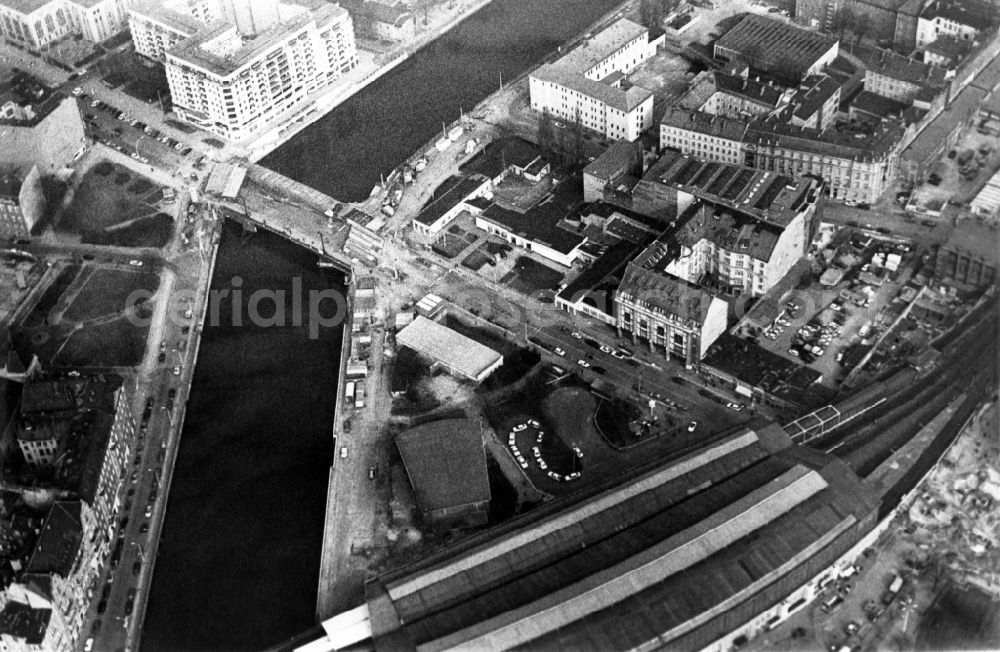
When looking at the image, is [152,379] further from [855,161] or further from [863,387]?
[855,161]

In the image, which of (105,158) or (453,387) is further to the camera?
(105,158)

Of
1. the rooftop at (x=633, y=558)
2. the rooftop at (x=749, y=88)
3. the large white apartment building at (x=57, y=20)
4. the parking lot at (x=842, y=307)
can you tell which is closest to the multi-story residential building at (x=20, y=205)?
the large white apartment building at (x=57, y=20)

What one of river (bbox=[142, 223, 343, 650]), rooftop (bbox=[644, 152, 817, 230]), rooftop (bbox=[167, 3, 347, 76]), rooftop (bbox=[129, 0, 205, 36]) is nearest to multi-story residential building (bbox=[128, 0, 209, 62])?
rooftop (bbox=[129, 0, 205, 36])

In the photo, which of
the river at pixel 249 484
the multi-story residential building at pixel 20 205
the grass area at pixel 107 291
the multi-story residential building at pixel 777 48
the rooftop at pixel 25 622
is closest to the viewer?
the rooftop at pixel 25 622

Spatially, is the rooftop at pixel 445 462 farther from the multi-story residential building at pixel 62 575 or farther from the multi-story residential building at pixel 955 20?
the multi-story residential building at pixel 955 20

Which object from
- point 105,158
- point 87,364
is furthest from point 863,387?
point 105,158

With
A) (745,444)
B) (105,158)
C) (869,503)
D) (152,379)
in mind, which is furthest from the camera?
(105,158)

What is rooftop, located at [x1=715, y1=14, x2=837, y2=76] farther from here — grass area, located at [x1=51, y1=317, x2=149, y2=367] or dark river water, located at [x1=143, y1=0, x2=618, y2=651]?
grass area, located at [x1=51, y1=317, x2=149, y2=367]
